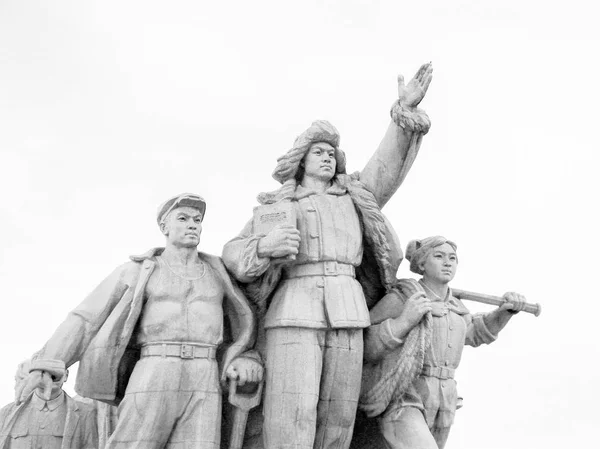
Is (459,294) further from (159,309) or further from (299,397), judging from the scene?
(159,309)

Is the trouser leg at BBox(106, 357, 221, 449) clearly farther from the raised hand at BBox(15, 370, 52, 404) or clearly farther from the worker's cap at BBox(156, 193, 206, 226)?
the worker's cap at BBox(156, 193, 206, 226)

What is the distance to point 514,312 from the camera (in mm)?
12320

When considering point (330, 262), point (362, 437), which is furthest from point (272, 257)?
point (362, 437)

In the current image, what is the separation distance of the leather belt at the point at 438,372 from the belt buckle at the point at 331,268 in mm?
1350

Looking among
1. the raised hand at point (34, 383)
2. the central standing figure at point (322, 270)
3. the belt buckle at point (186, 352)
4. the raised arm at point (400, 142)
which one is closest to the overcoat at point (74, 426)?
the raised hand at point (34, 383)

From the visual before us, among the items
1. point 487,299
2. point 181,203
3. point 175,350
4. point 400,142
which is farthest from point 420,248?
point 175,350

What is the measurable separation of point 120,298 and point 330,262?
6.67 feet

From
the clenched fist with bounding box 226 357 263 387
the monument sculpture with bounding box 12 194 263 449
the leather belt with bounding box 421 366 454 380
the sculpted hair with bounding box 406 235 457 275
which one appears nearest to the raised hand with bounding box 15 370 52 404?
the monument sculpture with bounding box 12 194 263 449

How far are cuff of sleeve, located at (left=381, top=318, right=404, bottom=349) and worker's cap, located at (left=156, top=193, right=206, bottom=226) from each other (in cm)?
210

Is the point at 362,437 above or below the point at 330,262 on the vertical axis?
below

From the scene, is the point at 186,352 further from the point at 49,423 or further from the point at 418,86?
the point at 418,86

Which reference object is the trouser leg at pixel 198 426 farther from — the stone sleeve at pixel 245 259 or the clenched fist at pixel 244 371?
the stone sleeve at pixel 245 259

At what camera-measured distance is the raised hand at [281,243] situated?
11016 millimetres

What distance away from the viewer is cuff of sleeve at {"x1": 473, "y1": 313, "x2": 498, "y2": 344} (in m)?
12.5
